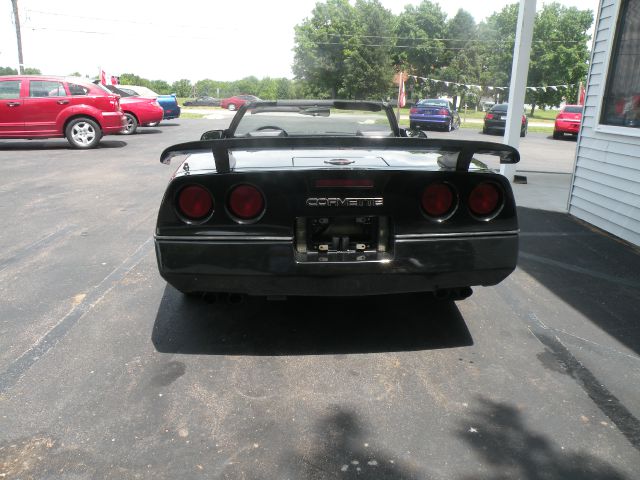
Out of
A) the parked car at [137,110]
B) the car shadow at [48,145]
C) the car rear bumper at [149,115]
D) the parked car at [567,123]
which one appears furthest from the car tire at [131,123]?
the parked car at [567,123]

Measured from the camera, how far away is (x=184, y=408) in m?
2.42

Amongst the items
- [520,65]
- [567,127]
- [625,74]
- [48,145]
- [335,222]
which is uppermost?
[520,65]

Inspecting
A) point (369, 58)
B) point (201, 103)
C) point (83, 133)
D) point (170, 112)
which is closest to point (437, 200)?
point (83, 133)

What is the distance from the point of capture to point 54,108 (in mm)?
12047

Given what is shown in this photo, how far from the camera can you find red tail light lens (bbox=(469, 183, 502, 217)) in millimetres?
2768

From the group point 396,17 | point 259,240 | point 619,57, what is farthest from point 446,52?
point 259,240

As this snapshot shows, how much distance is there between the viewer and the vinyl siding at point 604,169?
5.61 m

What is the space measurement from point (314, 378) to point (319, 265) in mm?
576

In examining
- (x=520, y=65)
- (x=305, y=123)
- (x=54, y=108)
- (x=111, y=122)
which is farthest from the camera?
(x=111, y=122)

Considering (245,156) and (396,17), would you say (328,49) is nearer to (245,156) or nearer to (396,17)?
(396,17)

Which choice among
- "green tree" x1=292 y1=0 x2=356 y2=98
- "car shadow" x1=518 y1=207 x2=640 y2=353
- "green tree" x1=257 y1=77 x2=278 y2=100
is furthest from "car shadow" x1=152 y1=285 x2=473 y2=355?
"green tree" x1=292 y1=0 x2=356 y2=98

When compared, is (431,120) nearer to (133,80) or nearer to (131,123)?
(131,123)

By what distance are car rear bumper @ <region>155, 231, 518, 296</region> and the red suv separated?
36.1ft

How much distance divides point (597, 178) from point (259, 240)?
519cm
